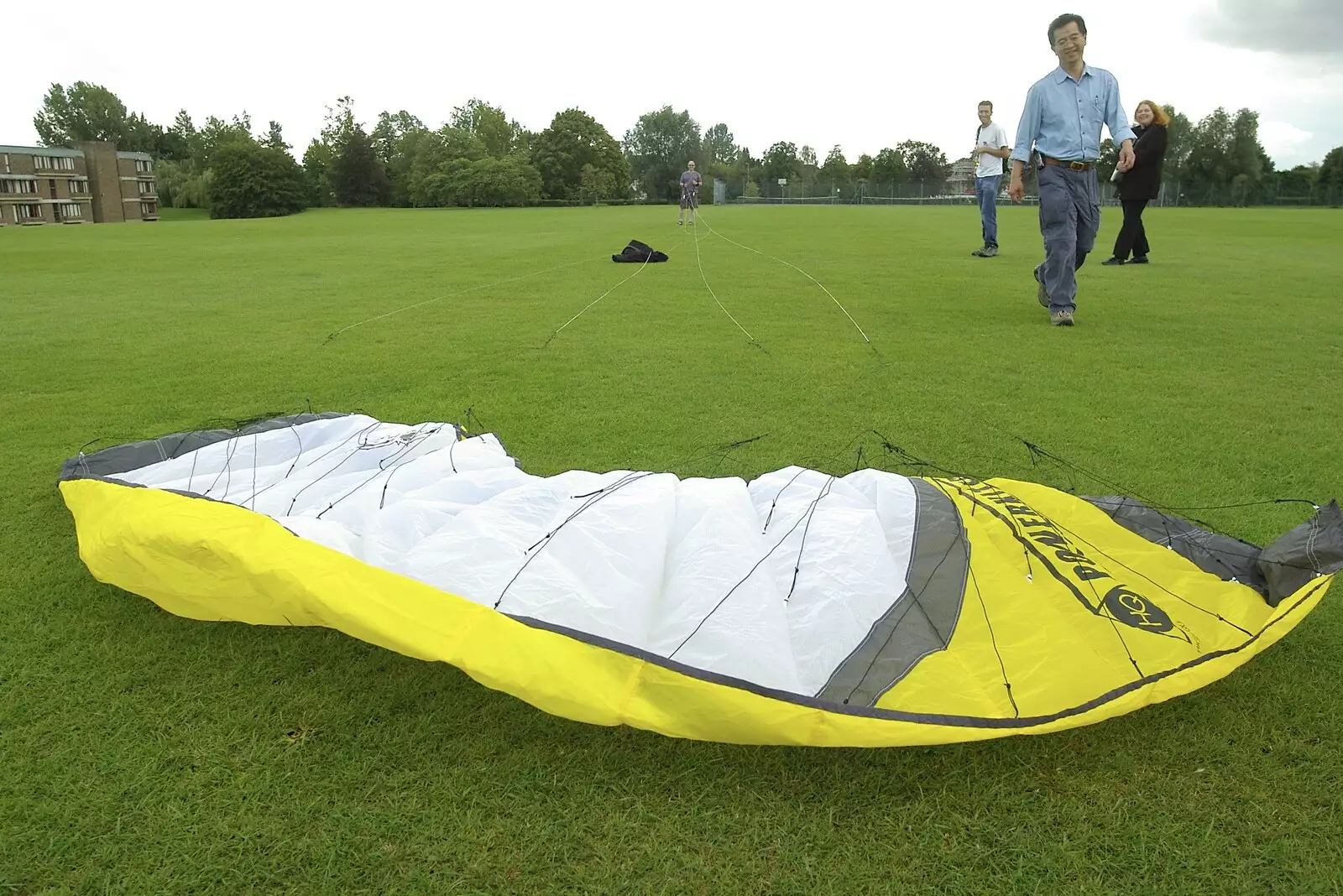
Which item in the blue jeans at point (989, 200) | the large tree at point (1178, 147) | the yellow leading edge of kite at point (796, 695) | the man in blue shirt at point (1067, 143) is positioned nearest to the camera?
the yellow leading edge of kite at point (796, 695)

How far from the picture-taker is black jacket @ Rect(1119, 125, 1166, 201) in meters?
8.66

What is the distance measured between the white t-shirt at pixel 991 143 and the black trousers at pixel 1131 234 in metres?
1.53

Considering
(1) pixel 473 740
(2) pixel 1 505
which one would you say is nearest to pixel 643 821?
(1) pixel 473 740

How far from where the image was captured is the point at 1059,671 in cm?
169

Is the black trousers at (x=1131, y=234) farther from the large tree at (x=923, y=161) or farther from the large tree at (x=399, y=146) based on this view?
the large tree at (x=923, y=161)

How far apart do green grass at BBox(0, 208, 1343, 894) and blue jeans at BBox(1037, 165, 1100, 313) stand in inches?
12.8

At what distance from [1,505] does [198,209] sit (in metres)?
62.9

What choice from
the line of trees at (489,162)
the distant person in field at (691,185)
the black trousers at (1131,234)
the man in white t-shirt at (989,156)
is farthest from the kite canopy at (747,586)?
the line of trees at (489,162)

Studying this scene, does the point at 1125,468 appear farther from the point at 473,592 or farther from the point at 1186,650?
the point at 473,592

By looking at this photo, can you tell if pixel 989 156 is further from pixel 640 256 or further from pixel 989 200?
pixel 640 256

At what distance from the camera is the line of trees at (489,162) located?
47375mm

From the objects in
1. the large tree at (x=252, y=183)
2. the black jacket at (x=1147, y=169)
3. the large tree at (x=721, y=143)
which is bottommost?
the black jacket at (x=1147, y=169)

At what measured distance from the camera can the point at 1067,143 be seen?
18.6 ft

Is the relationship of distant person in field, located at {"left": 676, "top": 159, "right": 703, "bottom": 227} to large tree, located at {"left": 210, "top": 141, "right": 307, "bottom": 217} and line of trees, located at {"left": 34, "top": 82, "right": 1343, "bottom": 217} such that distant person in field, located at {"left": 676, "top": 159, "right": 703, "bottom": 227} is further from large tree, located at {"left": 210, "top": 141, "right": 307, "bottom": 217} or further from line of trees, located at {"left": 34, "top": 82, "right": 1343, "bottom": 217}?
large tree, located at {"left": 210, "top": 141, "right": 307, "bottom": 217}
